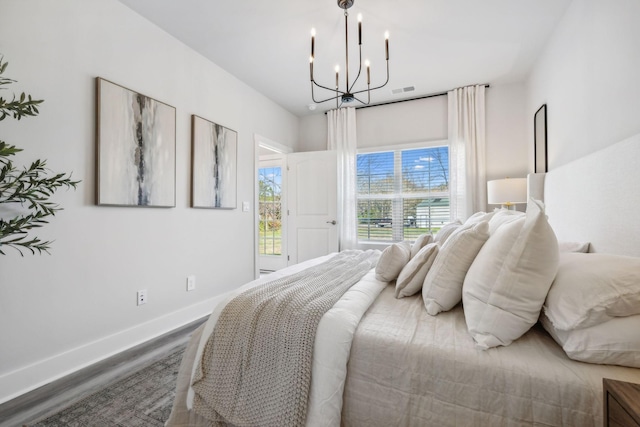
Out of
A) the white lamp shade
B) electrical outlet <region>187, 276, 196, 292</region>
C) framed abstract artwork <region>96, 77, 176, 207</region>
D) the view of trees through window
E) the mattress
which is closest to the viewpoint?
the mattress

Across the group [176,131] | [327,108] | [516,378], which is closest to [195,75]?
[176,131]

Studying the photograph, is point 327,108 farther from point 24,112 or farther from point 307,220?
point 24,112

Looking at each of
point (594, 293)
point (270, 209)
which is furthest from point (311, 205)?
point (594, 293)

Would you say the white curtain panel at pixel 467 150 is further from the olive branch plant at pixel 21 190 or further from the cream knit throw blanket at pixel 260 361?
the olive branch plant at pixel 21 190

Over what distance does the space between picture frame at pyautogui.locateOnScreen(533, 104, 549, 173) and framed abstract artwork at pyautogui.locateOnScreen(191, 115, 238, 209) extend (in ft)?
10.7

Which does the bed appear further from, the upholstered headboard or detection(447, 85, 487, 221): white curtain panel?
detection(447, 85, 487, 221): white curtain panel

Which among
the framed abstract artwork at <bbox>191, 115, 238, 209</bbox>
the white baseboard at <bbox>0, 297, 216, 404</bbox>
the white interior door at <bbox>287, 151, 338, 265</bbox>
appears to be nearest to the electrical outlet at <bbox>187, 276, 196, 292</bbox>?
the white baseboard at <bbox>0, 297, 216, 404</bbox>

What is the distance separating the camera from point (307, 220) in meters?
4.31

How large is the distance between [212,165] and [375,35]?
6.73 ft

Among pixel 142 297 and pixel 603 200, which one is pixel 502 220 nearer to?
pixel 603 200

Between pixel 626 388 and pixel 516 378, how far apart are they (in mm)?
237

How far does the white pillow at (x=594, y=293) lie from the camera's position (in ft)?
2.71

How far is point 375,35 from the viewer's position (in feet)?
8.61

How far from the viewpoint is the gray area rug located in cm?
142
